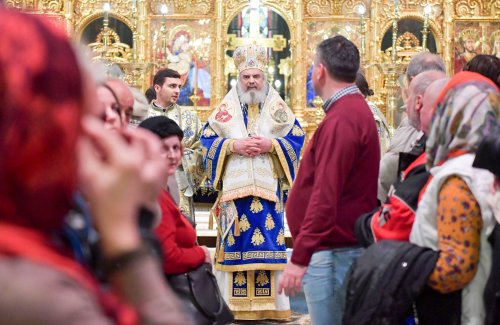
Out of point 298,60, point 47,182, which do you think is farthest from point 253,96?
point 298,60

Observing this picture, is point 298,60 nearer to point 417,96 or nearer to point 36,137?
point 417,96

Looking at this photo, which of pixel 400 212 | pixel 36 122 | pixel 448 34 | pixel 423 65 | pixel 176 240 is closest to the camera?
pixel 36 122

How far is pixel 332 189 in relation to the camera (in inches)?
134

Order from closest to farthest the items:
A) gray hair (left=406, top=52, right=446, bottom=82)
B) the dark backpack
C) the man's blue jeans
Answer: the dark backpack, the man's blue jeans, gray hair (left=406, top=52, right=446, bottom=82)

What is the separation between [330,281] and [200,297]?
0.82m

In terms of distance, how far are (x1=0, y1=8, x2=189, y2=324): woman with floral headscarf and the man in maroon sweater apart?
7.75 feet

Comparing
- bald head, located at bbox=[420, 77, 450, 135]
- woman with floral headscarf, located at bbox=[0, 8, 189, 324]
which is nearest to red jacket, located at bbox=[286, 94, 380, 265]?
bald head, located at bbox=[420, 77, 450, 135]

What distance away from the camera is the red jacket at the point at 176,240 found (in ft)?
9.43

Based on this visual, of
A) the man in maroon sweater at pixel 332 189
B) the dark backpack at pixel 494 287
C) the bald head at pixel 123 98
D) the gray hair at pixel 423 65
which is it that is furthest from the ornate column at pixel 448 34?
the bald head at pixel 123 98

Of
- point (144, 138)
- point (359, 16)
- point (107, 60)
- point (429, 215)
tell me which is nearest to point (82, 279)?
point (144, 138)

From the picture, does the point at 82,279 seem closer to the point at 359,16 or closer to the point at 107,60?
the point at 107,60

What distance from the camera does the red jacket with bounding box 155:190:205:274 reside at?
9.43 ft

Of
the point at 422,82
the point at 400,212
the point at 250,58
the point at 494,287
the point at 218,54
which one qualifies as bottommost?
the point at 494,287

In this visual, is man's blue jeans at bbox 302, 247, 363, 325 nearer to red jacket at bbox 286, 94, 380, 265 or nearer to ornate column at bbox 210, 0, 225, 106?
red jacket at bbox 286, 94, 380, 265
